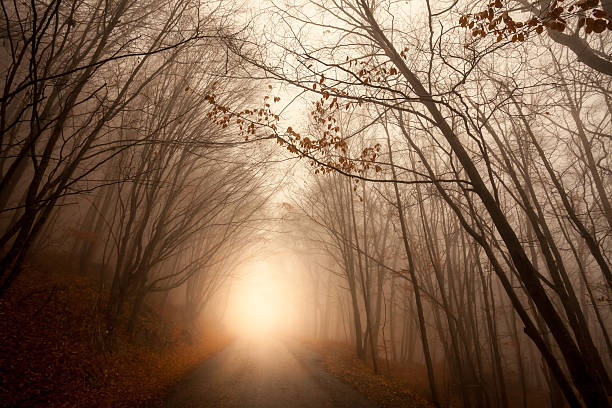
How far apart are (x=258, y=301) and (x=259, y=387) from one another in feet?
203

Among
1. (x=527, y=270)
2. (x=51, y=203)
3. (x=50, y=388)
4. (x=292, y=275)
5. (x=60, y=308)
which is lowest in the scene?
(x=50, y=388)

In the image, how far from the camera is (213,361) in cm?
996

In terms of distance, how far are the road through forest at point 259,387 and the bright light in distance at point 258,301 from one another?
668 cm

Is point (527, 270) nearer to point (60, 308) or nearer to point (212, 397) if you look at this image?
point (212, 397)

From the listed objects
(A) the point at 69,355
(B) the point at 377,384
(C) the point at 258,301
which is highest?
(C) the point at 258,301


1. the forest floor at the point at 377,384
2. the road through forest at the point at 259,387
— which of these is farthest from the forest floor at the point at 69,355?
the forest floor at the point at 377,384

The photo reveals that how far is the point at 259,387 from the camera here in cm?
752

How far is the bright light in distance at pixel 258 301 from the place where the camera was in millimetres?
Answer: 28886

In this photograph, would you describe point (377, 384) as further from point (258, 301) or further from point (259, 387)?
point (258, 301)

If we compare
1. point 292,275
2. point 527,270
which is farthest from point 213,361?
point 292,275

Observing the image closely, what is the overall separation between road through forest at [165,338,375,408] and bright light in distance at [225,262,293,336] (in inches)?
263

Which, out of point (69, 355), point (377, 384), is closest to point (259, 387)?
point (377, 384)

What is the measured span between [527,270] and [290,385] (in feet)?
24.3

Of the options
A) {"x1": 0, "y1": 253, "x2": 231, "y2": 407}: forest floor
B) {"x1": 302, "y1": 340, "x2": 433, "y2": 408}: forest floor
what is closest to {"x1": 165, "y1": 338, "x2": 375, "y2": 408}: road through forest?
{"x1": 302, "y1": 340, "x2": 433, "y2": 408}: forest floor
